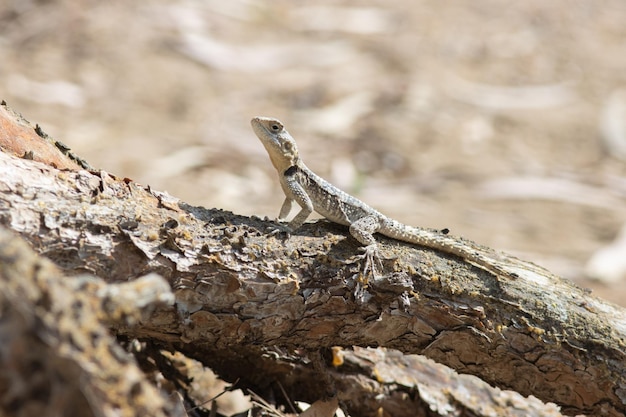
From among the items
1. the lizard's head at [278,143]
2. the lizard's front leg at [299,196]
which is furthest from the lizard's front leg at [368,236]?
the lizard's head at [278,143]

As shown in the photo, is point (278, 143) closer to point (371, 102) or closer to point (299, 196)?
point (299, 196)

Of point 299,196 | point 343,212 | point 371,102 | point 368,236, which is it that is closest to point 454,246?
point 368,236

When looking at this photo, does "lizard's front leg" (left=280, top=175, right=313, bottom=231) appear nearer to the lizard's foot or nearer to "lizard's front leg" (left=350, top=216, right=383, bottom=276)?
"lizard's front leg" (left=350, top=216, right=383, bottom=276)

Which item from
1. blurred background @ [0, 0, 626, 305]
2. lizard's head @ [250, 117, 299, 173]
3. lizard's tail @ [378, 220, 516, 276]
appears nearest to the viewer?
lizard's tail @ [378, 220, 516, 276]

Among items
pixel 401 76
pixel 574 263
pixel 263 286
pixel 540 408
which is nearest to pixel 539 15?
pixel 401 76

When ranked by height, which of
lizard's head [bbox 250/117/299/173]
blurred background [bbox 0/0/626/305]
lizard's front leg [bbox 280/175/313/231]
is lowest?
lizard's front leg [bbox 280/175/313/231]

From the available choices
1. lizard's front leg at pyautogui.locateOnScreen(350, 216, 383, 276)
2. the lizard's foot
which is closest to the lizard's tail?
lizard's front leg at pyautogui.locateOnScreen(350, 216, 383, 276)

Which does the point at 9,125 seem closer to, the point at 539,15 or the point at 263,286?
the point at 263,286
